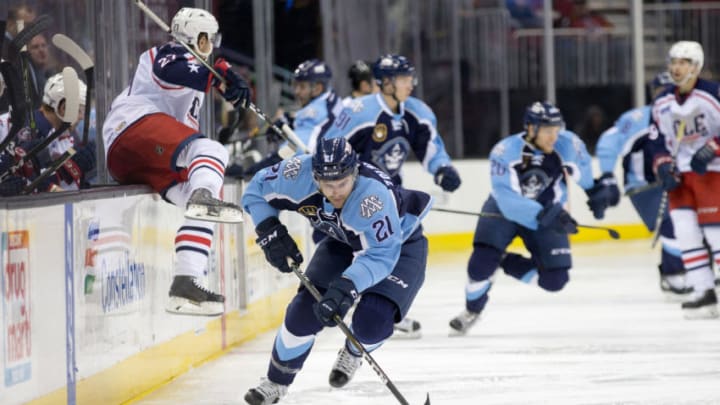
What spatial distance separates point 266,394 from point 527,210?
233 centimetres

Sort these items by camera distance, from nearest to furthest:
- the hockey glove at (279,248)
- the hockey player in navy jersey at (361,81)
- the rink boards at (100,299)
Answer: the rink boards at (100,299) < the hockey glove at (279,248) < the hockey player in navy jersey at (361,81)

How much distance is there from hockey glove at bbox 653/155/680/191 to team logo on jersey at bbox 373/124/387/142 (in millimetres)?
1479

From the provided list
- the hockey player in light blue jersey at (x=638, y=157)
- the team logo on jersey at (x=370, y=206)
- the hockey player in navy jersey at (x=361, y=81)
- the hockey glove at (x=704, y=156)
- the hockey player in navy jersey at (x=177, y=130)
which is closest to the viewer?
the team logo on jersey at (x=370, y=206)

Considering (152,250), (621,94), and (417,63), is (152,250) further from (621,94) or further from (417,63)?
(621,94)

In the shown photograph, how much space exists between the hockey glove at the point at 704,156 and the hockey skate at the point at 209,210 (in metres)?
3.01

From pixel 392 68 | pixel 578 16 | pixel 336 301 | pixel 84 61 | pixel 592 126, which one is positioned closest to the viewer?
pixel 336 301

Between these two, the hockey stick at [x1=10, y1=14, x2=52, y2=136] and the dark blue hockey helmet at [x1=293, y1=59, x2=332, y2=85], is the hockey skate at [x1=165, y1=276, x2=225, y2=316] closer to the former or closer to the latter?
the hockey stick at [x1=10, y1=14, x2=52, y2=136]

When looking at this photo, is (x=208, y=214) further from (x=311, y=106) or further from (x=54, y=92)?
(x=311, y=106)

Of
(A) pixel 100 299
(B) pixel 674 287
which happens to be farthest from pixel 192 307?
(B) pixel 674 287

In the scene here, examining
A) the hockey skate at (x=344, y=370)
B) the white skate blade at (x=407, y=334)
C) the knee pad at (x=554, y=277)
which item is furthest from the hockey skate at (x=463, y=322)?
the hockey skate at (x=344, y=370)

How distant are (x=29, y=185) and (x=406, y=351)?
2311 millimetres

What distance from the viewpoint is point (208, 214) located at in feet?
14.3

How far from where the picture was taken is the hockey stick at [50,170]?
4.12 metres

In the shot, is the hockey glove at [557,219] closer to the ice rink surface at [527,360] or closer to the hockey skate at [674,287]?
the ice rink surface at [527,360]
